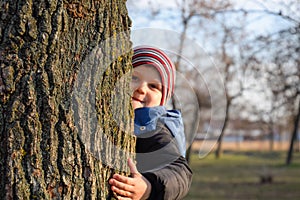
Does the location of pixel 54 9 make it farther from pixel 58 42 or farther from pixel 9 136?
pixel 9 136

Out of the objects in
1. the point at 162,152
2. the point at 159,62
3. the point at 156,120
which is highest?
the point at 159,62

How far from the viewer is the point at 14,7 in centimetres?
188

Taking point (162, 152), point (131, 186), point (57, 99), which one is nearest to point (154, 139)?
point (162, 152)

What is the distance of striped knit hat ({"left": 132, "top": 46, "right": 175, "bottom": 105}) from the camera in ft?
8.71

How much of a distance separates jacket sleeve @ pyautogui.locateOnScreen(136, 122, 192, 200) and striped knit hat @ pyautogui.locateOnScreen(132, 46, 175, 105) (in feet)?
1.04

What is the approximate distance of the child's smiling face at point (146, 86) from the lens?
2602 mm

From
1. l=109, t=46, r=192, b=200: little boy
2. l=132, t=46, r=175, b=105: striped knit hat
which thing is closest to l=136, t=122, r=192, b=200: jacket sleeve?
l=109, t=46, r=192, b=200: little boy

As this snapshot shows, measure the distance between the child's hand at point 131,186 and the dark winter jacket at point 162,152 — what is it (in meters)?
0.05

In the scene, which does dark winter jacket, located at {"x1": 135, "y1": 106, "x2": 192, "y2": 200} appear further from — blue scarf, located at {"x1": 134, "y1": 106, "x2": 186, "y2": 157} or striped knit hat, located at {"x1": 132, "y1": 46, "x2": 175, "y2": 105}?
striped knit hat, located at {"x1": 132, "y1": 46, "x2": 175, "y2": 105}

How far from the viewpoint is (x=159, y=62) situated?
2.70 meters

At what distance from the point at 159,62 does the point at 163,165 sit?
0.64 m

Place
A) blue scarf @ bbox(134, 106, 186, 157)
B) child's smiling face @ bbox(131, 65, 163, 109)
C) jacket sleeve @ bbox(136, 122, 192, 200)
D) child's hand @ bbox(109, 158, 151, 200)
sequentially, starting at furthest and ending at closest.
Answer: child's smiling face @ bbox(131, 65, 163, 109)
blue scarf @ bbox(134, 106, 186, 157)
jacket sleeve @ bbox(136, 122, 192, 200)
child's hand @ bbox(109, 158, 151, 200)

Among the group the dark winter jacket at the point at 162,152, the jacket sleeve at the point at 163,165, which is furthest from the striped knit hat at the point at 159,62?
the jacket sleeve at the point at 163,165

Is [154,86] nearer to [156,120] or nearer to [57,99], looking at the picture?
[156,120]
